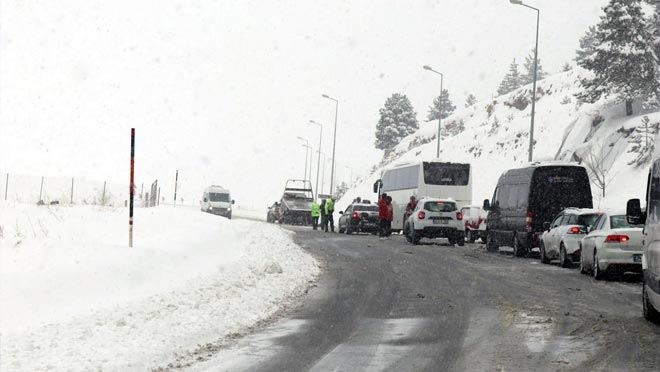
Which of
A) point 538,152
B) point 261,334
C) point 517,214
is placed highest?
point 538,152

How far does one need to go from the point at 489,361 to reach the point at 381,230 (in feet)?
95.8

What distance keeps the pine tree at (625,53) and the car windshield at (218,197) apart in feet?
83.1

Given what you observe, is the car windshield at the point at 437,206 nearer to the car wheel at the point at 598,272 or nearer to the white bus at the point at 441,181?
the white bus at the point at 441,181

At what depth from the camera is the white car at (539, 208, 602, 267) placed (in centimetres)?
2134

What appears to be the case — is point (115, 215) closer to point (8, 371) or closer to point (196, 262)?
point (196, 262)

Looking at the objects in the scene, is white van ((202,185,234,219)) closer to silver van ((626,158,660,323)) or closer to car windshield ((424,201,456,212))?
car windshield ((424,201,456,212))

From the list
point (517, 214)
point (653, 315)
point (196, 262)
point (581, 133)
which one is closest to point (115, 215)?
point (196, 262)

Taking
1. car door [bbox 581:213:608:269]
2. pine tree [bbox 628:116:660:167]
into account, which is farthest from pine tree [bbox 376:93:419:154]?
car door [bbox 581:213:608:269]

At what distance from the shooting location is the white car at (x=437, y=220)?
32156 mm

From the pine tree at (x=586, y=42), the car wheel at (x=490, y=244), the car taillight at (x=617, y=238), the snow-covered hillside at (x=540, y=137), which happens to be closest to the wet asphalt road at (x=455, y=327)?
the car taillight at (x=617, y=238)

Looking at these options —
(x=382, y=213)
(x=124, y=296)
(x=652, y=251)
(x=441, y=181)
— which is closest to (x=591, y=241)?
(x=652, y=251)

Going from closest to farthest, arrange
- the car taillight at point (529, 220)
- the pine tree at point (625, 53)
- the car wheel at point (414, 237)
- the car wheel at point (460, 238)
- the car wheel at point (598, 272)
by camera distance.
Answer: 1. the car wheel at point (598, 272)
2. the car taillight at point (529, 220)
3. the car wheel at point (414, 237)
4. the car wheel at point (460, 238)
5. the pine tree at point (625, 53)

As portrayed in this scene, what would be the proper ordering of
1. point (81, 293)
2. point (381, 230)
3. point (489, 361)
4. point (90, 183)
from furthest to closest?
point (90, 183) < point (381, 230) < point (81, 293) < point (489, 361)

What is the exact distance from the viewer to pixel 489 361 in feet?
27.7
